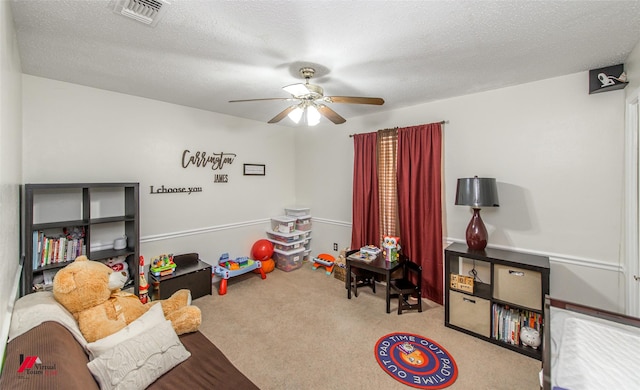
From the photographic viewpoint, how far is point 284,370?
2.01 meters

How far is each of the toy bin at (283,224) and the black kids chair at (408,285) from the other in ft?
5.90

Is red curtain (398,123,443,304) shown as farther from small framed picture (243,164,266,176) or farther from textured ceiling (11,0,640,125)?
small framed picture (243,164,266,176)

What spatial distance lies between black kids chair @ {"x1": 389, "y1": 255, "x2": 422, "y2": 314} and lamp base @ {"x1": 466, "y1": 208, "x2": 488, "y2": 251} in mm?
612

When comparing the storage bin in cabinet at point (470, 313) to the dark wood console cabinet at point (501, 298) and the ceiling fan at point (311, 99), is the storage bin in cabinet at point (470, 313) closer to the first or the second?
the dark wood console cabinet at point (501, 298)

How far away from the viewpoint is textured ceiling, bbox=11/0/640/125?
4.71ft

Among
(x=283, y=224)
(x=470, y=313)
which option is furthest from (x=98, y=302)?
(x=470, y=313)

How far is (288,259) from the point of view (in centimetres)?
412

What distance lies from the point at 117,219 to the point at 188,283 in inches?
41.2

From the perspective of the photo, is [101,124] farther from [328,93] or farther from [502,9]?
[502,9]

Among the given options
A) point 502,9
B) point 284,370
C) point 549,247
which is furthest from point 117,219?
Result: point 549,247

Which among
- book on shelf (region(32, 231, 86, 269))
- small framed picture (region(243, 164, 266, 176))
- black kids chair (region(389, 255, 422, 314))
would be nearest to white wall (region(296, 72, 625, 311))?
black kids chair (region(389, 255, 422, 314))

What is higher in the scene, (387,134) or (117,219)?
(387,134)

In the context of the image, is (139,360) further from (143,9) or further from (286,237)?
(286,237)

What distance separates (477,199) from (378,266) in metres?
1.23
